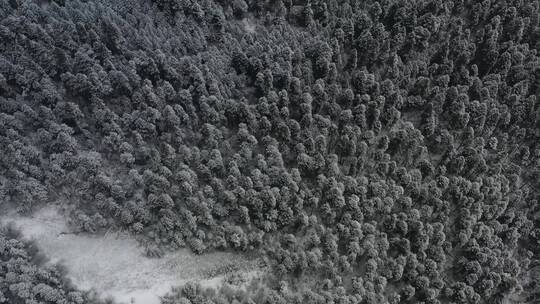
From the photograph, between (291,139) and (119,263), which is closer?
(119,263)

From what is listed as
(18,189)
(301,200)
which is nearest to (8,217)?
(18,189)

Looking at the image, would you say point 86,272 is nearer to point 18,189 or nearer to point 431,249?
point 18,189

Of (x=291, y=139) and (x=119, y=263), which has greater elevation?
(x=291, y=139)

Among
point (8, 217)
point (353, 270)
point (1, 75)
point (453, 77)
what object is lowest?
point (353, 270)

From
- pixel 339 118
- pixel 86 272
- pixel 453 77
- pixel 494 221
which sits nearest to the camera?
pixel 86 272

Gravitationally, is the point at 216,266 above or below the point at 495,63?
below
